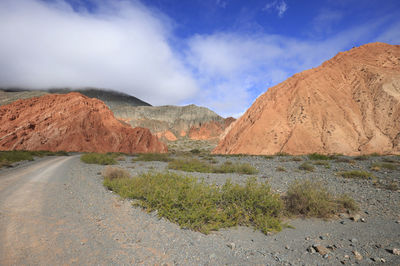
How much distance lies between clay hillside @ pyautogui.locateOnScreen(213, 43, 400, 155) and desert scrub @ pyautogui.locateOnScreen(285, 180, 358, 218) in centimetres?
2021

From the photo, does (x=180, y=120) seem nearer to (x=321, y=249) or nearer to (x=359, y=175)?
(x=359, y=175)

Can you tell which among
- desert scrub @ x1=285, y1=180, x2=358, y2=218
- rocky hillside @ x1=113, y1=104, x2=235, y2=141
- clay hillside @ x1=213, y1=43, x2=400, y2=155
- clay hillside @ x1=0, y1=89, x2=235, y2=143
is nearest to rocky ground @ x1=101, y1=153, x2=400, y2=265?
desert scrub @ x1=285, y1=180, x2=358, y2=218

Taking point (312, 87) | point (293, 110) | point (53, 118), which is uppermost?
point (312, 87)

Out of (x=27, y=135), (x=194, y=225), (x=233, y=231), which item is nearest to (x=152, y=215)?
(x=194, y=225)

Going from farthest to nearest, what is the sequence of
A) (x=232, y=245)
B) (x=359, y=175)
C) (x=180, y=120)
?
1. (x=180, y=120)
2. (x=359, y=175)
3. (x=232, y=245)

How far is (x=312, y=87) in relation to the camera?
2814 centimetres

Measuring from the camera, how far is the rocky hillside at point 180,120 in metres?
90.9

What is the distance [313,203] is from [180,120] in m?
98.8

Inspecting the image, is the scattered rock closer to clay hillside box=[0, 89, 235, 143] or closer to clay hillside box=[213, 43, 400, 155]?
clay hillside box=[213, 43, 400, 155]

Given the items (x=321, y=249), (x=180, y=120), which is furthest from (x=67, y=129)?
(x=180, y=120)

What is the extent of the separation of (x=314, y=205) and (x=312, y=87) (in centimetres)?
2811

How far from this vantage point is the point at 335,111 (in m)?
25.2

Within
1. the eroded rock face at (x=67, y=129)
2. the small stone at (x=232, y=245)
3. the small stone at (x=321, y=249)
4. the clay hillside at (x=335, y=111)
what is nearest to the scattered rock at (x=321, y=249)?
the small stone at (x=321, y=249)

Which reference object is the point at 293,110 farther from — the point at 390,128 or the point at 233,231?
the point at 233,231
